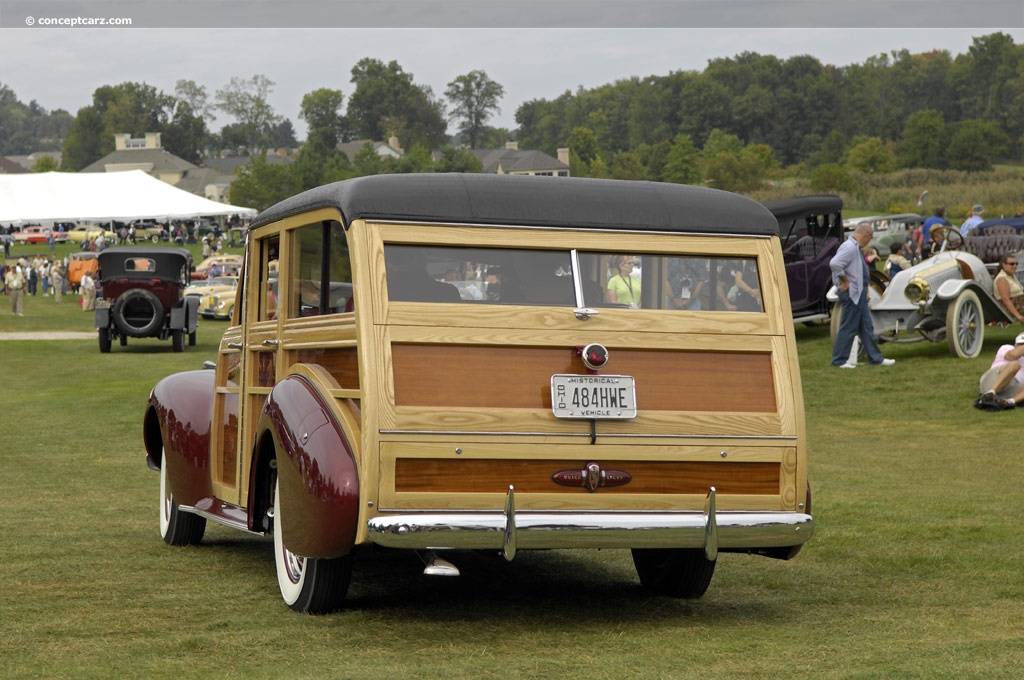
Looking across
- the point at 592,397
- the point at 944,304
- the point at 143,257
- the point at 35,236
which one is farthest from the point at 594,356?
the point at 35,236

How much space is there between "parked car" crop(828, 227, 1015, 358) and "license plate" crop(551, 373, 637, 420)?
43.2 feet

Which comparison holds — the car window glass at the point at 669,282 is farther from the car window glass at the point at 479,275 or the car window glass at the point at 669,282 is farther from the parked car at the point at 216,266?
the parked car at the point at 216,266

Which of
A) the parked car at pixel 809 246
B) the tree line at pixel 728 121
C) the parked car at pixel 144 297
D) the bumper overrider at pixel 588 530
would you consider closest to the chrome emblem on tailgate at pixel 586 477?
the bumper overrider at pixel 588 530

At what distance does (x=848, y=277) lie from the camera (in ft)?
59.1

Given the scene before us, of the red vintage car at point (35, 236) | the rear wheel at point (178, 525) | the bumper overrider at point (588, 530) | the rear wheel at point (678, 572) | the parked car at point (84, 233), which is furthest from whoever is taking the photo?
the red vintage car at point (35, 236)

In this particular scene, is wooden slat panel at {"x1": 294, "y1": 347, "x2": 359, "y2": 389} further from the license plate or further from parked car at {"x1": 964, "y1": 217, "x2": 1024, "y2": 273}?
parked car at {"x1": 964, "y1": 217, "x2": 1024, "y2": 273}

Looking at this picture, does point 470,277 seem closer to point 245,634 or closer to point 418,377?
point 418,377

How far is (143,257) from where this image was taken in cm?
2967

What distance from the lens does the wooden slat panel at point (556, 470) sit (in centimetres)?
580

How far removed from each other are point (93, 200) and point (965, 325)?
3853 cm

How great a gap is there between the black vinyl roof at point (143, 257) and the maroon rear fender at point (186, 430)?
21.3 m

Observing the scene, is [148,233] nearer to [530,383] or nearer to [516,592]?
[516,592]

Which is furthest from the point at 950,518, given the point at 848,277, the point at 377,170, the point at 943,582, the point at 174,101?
the point at 174,101

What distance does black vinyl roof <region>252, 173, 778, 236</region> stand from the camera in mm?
6188
